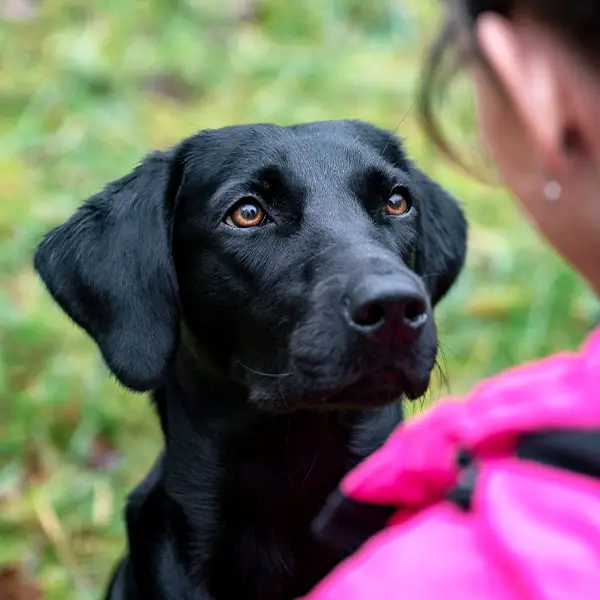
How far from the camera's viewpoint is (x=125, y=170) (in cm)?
501

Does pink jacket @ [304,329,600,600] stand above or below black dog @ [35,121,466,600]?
above

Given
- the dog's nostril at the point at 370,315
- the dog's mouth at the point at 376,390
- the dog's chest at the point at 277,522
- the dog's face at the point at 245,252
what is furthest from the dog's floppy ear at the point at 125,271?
the dog's nostril at the point at 370,315

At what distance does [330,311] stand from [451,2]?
60 cm

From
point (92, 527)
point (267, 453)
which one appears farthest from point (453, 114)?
point (267, 453)

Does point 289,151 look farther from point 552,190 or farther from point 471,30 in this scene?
point 552,190

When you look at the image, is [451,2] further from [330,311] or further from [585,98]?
[330,311]

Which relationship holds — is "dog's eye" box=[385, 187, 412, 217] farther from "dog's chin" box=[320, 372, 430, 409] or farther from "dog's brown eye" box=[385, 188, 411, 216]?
"dog's chin" box=[320, 372, 430, 409]

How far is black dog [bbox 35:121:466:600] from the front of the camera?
7.09 ft

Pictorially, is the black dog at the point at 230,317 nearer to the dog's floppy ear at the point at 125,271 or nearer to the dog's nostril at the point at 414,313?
the dog's floppy ear at the point at 125,271

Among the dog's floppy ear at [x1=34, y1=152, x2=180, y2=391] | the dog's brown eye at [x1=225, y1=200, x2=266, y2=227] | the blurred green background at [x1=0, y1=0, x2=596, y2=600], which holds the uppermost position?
the dog's brown eye at [x1=225, y1=200, x2=266, y2=227]

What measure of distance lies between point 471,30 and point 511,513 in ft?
2.67

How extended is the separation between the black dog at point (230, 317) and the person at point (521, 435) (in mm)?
472

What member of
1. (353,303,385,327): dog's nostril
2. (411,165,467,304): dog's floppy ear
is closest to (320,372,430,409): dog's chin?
(353,303,385,327): dog's nostril

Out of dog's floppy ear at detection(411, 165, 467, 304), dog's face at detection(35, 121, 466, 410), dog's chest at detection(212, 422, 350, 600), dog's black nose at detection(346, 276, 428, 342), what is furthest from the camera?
dog's floppy ear at detection(411, 165, 467, 304)
